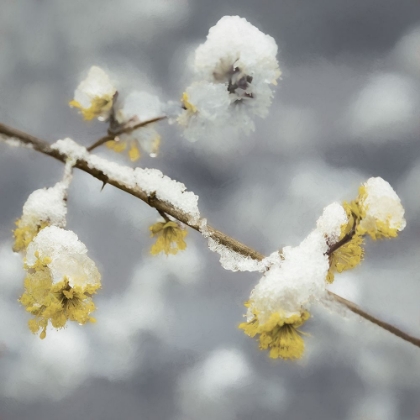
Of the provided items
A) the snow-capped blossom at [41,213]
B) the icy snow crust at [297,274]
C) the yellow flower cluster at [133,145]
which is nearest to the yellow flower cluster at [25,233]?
the snow-capped blossom at [41,213]

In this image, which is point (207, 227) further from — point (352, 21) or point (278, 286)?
point (352, 21)

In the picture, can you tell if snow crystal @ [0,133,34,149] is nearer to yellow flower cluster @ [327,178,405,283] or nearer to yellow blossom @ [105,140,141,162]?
yellow blossom @ [105,140,141,162]

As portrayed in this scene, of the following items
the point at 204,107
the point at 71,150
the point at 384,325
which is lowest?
the point at 384,325

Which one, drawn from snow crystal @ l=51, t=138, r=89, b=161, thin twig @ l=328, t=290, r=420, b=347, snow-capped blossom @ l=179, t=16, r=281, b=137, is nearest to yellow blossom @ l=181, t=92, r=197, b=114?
snow-capped blossom @ l=179, t=16, r=281, b=137

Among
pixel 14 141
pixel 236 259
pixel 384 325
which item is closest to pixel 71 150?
→ pixel 14 141

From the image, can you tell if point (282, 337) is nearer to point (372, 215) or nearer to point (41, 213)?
point (372, 215)

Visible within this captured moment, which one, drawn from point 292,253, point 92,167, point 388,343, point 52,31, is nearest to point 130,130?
point 92,167
